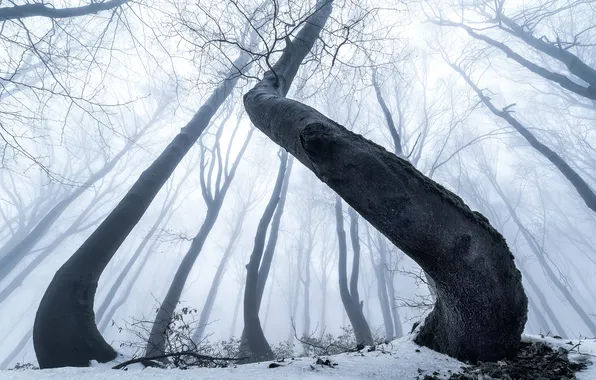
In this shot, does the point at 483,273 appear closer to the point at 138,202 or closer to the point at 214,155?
the point at 138,202

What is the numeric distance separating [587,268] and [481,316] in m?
60.6

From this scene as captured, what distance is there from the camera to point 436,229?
4.13 ft

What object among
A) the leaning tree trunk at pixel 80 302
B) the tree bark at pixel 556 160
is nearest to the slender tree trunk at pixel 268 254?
the leaning tree trunk at pixel 80 302

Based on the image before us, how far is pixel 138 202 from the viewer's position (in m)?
3.71

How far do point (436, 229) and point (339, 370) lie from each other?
105cm

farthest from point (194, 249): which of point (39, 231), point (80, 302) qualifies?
point (39, 231)

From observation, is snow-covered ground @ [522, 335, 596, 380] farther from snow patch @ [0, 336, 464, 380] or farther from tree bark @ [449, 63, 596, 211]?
tree bark @ [449, 63, 596, 211]

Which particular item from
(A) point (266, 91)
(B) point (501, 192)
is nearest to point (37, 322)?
(A) point (266, 91)

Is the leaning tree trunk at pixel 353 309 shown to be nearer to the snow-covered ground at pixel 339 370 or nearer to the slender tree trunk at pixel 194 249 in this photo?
the slender tree trunk at pixel 194 249

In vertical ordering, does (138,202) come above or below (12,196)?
below

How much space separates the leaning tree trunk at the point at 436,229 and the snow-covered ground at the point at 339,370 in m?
0.26

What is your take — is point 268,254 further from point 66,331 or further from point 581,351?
point 581,351

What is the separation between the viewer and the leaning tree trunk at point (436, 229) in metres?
1.28

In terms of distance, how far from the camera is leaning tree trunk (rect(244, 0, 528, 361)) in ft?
4.19
